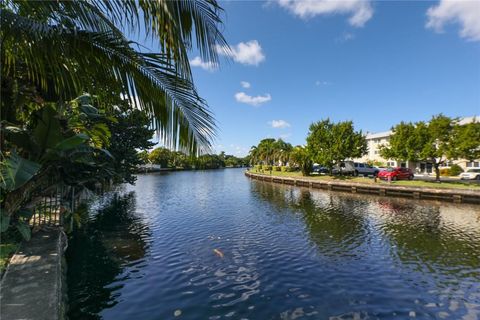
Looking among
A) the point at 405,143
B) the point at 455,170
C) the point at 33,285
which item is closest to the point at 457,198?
the point at 405,143

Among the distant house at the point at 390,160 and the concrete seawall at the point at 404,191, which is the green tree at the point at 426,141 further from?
the distant house at the point at 390,160

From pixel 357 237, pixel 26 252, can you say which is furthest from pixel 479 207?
pixel 26 252

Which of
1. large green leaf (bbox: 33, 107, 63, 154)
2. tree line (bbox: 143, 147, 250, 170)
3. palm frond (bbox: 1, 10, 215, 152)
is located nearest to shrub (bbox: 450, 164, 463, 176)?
tree line (bbox: 143, 147, 250, 170)

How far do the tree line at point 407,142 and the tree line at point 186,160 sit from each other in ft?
52.6

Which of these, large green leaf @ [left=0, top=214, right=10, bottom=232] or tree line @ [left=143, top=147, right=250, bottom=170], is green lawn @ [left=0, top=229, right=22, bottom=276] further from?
tree line @ [left=143, top=147, right=250, bottom=170]

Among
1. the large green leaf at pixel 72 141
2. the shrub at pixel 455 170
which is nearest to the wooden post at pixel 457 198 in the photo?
the shrub at pixel 455 170

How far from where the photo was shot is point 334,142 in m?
41.2

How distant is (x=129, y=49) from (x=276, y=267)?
29.4ft

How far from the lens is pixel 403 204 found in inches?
919

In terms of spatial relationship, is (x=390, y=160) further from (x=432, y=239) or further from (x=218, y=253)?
(x=218, y=253)

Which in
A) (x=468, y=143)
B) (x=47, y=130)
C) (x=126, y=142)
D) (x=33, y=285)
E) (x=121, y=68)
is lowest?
(x=33, y=285)

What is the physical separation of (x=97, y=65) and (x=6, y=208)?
5.35 m

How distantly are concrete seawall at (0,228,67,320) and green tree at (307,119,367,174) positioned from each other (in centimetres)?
3849

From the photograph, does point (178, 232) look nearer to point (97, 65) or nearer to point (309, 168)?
point (97, 65)
